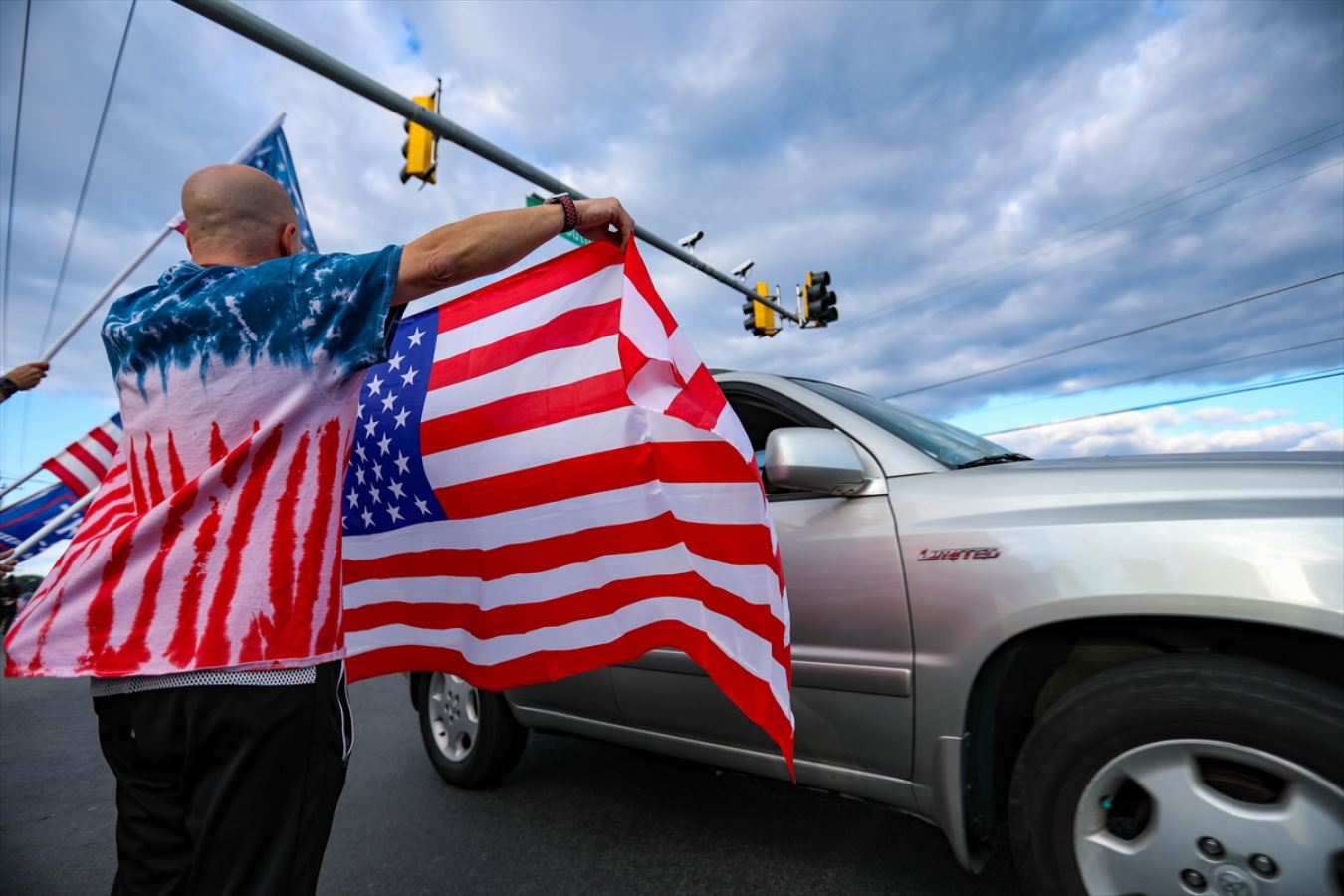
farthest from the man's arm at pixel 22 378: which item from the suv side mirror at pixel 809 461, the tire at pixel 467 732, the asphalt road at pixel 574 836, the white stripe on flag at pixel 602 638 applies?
the suv side mirror at pixel 809 461

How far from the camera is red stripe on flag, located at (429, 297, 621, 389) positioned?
216 centimetres

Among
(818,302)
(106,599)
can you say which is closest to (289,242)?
(106,599)

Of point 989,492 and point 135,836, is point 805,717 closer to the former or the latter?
point 989,492

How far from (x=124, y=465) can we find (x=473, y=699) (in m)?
2.41

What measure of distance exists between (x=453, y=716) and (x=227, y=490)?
106 inches

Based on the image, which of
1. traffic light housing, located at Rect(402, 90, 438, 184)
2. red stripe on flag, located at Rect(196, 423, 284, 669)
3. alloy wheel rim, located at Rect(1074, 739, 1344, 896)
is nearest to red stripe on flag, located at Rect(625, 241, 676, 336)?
red stripe on flag, located at Rect(196, 423, 284, 669)

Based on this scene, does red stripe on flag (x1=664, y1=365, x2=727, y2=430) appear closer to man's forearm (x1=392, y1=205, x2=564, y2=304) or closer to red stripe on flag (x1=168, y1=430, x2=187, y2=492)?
man's forearm (x1=392, y1=205, x2=564, y2=304)

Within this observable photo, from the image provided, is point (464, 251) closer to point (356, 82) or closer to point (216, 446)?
point (216, 446)

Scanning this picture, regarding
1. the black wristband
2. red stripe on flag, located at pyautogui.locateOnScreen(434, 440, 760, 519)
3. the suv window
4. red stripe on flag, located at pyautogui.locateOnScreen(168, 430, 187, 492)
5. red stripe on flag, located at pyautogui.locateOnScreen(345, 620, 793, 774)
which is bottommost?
red stripe on flag, located at pyautogui.locateOnScreen(345, 620, 793, 774)

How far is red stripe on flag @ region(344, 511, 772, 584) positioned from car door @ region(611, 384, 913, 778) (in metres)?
0.43

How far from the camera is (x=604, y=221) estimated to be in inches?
72.3

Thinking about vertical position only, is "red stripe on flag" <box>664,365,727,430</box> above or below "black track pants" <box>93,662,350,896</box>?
above

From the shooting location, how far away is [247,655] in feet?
4.13

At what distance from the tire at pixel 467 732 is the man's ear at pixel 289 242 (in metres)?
2.46
